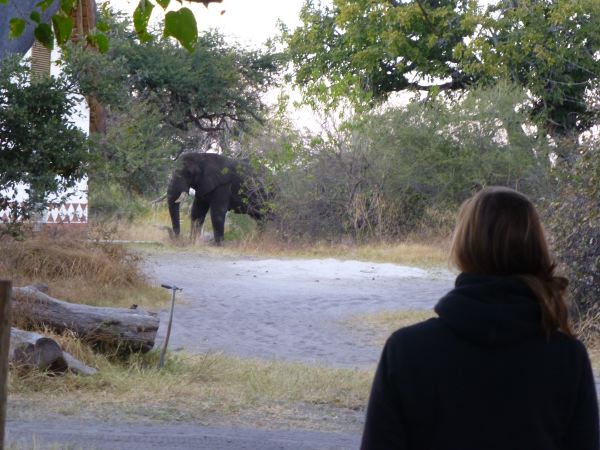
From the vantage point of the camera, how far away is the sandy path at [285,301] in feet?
40.6

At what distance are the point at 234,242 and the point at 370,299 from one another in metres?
11.2

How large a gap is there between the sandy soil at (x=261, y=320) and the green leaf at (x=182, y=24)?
319 centimetres

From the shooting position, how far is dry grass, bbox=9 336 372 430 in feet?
25.9

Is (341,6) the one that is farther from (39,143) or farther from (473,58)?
(39,143)

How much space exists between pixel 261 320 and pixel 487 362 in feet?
39.1

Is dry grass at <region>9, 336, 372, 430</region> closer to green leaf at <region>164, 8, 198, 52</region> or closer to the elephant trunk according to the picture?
green leaf at <region>164, 8, 198, 52</region>

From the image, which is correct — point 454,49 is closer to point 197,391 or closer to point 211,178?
point 211,178

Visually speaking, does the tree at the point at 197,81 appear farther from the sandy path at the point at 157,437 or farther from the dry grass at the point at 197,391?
the sandy path at the point at 157,437

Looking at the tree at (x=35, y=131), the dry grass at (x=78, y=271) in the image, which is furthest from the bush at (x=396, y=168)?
the tree at (x=35, y=131)

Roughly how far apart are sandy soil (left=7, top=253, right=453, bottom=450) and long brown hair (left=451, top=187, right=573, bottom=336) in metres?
4.11

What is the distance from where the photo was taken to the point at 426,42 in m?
34.2

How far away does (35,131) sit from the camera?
969 centimetres

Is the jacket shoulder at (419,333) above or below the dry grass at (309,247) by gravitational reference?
above

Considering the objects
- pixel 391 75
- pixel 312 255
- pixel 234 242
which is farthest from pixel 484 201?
pixel 391 75
